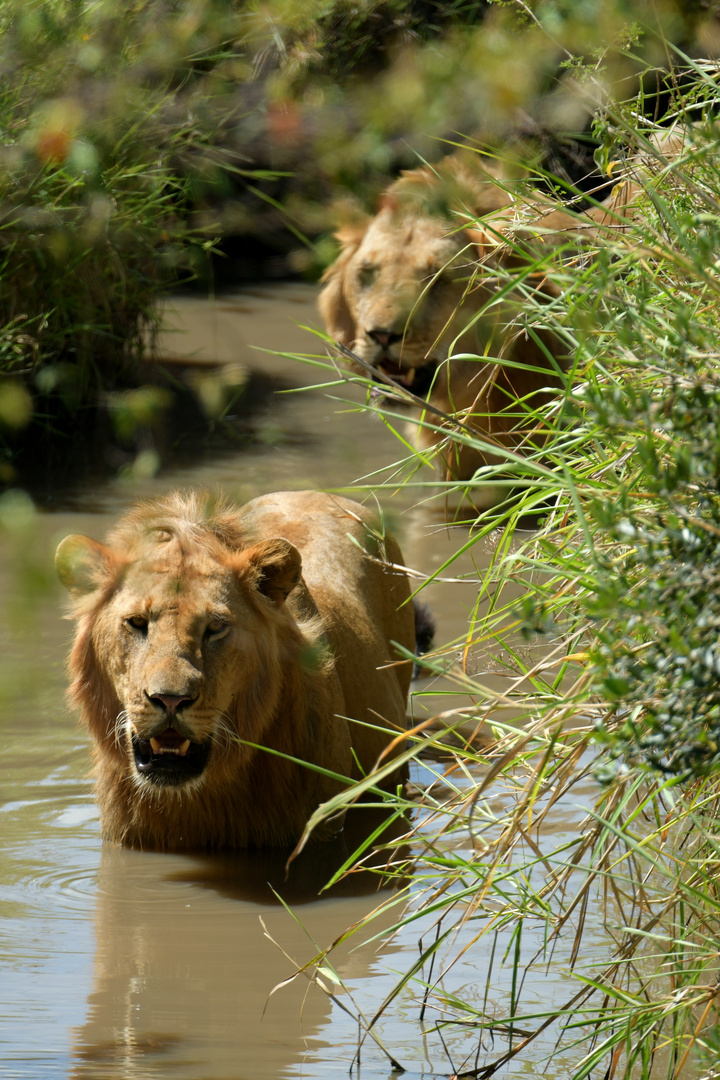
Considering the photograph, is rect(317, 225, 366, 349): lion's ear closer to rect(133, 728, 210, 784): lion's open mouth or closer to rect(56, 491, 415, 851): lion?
rect(56, 491, 415, 851): lion

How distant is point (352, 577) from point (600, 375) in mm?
2108

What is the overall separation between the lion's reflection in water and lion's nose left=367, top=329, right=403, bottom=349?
2856 millimetres

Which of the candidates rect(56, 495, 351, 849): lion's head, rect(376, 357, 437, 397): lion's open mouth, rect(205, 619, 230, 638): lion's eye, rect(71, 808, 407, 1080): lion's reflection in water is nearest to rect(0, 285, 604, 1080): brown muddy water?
rect(71, 808, 407, 1080): lion's reflection in water

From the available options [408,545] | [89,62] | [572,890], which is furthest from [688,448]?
[408,545]

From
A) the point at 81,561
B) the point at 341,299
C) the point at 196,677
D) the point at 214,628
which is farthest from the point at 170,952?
the point at 341,299

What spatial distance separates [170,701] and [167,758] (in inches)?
9.2

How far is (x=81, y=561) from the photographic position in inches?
169

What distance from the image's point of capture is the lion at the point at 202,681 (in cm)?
414

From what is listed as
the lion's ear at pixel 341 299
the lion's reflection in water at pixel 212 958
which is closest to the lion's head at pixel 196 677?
the lion's reflection in water at pixel 212 958

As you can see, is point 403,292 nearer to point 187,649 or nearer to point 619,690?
point 187,649

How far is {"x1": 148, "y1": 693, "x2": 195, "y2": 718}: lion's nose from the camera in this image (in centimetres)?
400

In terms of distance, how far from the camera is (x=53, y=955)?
3732 millimetres

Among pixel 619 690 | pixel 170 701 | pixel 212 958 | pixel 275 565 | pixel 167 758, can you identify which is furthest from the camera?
pixel 275 565

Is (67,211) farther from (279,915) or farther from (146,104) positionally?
(279,915)
